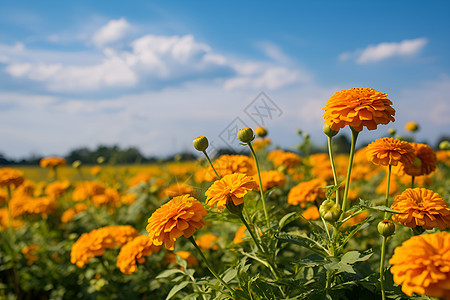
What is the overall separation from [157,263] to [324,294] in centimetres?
172

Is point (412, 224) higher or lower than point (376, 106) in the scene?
lower

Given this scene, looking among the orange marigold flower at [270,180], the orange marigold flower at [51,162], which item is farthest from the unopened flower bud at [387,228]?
the orange marigold flower at [51,162]

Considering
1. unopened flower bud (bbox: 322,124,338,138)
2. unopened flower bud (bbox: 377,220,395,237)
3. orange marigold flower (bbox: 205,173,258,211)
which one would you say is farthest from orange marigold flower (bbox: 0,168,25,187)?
unopened flower bud (bbox: 377,220,395,237)

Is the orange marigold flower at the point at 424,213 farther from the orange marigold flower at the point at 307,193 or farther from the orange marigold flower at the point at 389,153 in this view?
the orange marigold flower at the point at 307,193

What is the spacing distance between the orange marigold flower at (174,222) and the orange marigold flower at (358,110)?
0.60 metres

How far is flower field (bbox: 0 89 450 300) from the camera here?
48.1 inches

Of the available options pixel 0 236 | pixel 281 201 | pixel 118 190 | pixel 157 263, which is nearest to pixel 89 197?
pixel 118 190

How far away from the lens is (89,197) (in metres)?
3.81

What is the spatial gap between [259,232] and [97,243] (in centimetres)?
118

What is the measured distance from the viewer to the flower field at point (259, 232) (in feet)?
4.00

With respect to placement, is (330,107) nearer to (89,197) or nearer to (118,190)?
(89,197)

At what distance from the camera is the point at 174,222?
50.2 inches

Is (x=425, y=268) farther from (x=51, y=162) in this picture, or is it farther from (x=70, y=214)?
(x=51, y=162)

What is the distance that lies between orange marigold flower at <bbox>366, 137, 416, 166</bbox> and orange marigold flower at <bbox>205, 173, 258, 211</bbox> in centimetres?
56
